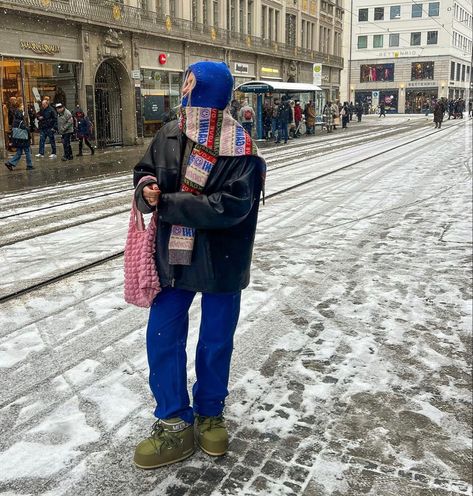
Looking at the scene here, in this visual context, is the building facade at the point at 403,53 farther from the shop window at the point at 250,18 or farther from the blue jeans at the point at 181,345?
the blue jeans at the point at 181,345

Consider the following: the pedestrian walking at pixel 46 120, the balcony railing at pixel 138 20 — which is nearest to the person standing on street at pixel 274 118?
the balcony railing at pixel 138 20

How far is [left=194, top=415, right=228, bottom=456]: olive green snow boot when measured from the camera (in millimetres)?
2924

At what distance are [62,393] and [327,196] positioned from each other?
834 centimetres

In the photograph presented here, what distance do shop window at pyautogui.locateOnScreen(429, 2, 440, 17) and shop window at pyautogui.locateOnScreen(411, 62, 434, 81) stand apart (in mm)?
5777

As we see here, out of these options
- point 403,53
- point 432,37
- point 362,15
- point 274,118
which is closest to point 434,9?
point 432,37

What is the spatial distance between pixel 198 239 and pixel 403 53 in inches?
3023

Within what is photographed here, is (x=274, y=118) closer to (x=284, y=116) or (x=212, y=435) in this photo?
(x=284, y=116)

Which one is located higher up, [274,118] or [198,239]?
[274,118]

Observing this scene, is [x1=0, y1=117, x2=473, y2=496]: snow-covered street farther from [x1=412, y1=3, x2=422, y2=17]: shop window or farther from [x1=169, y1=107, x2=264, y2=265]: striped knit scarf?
[x1=412, y1=3, x2=422, y2=17]: shop window

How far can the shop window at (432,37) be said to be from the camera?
71.7 m

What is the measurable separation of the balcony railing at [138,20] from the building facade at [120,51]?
4 centimetres

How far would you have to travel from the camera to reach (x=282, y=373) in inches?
151

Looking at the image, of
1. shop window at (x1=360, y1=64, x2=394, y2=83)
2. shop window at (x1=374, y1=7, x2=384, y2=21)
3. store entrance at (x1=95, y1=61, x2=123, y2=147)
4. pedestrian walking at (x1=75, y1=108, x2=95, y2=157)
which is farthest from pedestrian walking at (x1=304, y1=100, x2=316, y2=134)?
shop window at (x1=374, y1=7, x2=384, y2=21)

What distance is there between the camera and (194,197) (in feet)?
8.48
